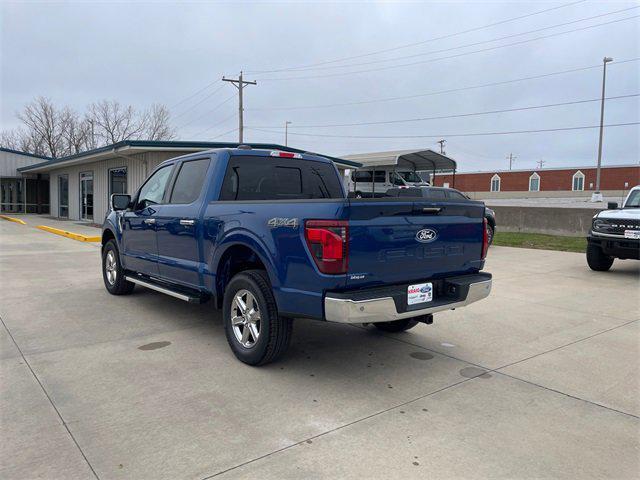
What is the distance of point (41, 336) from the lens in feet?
17.0

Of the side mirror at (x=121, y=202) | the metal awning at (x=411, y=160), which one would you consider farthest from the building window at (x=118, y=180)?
the side mirror at (x=121, y=202)

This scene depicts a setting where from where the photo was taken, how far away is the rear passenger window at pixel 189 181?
526 centimetres

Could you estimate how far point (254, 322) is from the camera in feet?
14.2

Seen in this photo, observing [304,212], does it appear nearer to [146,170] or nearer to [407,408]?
[407,408]

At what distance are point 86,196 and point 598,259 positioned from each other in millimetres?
23471

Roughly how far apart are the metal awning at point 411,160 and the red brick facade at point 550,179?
2841cm

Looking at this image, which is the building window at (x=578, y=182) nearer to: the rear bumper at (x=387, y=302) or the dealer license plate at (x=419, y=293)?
the rear bumper at (x=387, y=302)

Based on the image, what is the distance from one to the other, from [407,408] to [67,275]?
7.67 metres

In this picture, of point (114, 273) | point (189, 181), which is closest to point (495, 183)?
point (114, 273)

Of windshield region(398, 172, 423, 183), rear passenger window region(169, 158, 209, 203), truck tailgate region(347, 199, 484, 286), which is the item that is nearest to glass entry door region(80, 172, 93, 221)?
windshield region(398, 172, 423, 183)

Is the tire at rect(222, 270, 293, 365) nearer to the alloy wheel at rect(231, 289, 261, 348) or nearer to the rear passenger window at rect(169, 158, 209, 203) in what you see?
the alloy wheel at rect(231, 289, 261, 348)

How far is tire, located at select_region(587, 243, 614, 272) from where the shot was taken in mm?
10258

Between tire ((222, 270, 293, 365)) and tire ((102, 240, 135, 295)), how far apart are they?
10.6 feet

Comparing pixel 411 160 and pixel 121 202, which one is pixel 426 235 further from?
pixel 411 160
